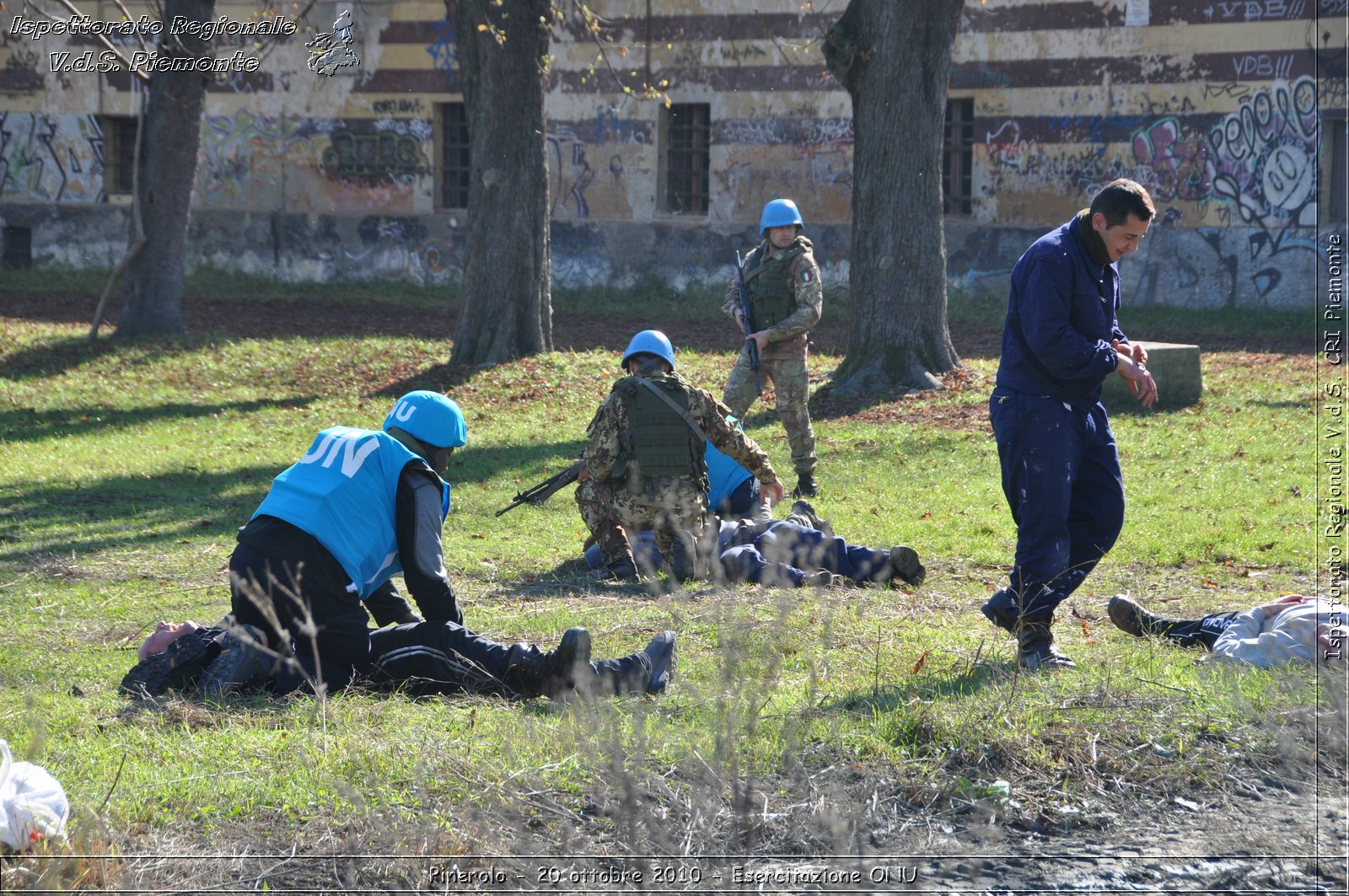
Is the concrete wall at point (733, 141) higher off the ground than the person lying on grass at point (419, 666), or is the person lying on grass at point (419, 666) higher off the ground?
the concrete wall at point (733, 141)

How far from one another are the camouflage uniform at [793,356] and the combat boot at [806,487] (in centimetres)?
4

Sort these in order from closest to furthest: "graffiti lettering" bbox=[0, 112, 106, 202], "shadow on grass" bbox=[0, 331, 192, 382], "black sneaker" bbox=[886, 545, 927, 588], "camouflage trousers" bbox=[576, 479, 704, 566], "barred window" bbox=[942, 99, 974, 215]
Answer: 1. "black sneaker" bbox=[886, 545, 927, 588]
2. "camouflage trousers" bbox=[576, 479, 704, 566]
3. "shadow on grass" bbox=[0, 331, 192, 382]
4. "barred window" bbox=[942, 99, 974, 215]
5. "graffiti lettering" bbox=[0, 112, 106, 202]

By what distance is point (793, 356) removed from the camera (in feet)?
32.3

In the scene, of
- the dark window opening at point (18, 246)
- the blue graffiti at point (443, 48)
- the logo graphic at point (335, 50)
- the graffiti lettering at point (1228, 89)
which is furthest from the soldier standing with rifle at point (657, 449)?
the dark window opening at point (18, 246)

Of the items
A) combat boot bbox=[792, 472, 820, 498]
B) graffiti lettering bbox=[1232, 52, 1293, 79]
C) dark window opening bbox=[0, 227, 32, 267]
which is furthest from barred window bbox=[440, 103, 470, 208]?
combat boot bbox=[792, 472, 820, 498]

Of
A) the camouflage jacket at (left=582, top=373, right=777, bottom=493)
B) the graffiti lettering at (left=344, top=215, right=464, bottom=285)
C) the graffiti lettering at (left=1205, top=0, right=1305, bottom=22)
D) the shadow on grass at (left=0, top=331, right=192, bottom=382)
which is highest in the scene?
the graffiti lettering at (left=1205, top=0, right=1305, bottom=22)

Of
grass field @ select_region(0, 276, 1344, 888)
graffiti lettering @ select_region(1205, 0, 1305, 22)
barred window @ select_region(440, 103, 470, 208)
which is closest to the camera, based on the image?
grass field @ select_region(0, 276, 1344, 888)

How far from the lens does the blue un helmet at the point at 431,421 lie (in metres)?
5.15

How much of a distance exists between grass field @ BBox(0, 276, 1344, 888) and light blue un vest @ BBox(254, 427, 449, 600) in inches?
22.6

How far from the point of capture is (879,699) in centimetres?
452

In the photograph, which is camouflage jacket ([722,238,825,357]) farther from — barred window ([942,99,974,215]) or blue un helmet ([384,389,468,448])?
barred window ([942,99,974,215])

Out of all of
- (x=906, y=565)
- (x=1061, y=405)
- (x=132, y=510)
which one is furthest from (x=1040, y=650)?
(x=132, y=510)

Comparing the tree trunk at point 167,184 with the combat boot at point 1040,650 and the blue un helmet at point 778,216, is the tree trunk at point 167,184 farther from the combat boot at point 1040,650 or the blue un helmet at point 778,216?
the combat boot at point 1040,650

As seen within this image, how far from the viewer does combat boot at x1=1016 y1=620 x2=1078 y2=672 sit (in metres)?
5.10
